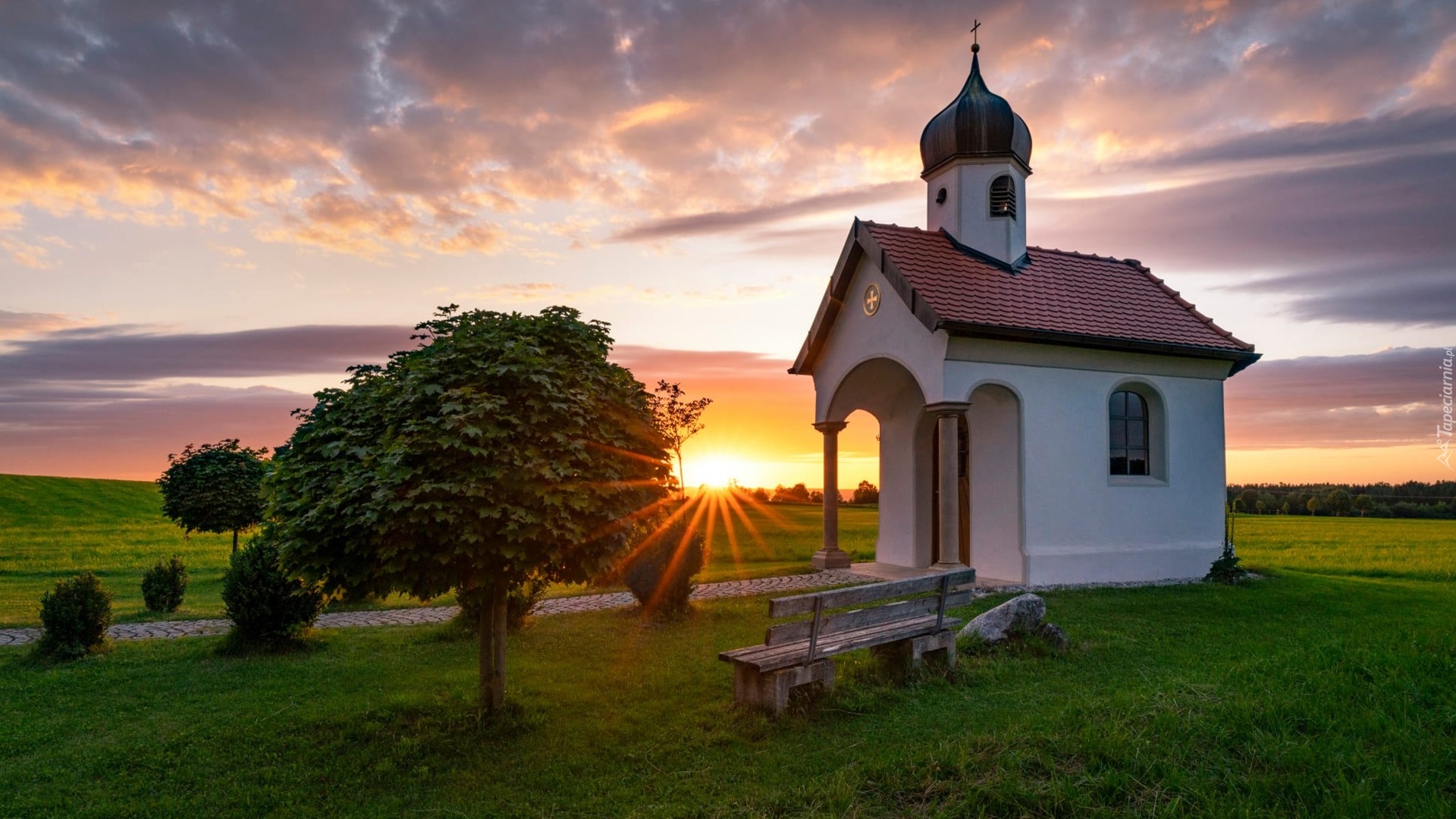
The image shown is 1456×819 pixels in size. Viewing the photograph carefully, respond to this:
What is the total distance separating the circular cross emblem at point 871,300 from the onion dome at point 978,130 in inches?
155

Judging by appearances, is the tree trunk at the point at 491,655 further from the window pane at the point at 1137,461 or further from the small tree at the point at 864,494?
the small tree at the point at 864,494

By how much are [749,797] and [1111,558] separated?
12.0 metres

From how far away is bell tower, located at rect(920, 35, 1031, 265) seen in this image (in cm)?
1669

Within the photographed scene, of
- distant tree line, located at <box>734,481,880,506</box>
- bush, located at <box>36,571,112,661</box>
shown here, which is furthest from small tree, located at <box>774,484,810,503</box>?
bush, located at <box>36,571,112,661</box>

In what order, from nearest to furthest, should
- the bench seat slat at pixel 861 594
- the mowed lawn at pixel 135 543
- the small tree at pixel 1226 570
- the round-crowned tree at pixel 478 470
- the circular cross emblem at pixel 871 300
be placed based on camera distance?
1. the round-crowned tree at pixel 478 470
2. the bench seat slat at pixel 861 594
3. the small tree at pixel 1226 570
4. the circular cross emblem at pixel 871 300
5. the mowed lawn at pixel 135 543

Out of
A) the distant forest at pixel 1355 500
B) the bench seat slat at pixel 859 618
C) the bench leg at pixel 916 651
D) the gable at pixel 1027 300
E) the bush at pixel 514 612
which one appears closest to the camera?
the bench seat slat at pixel 859 618

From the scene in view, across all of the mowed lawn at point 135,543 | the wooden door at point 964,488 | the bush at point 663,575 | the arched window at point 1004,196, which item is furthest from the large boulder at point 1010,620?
the arched window at point 1004,196

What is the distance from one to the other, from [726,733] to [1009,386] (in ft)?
32.6

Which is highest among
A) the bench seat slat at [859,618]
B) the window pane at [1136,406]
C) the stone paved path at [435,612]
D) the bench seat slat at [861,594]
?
the window pane at [1136,406]

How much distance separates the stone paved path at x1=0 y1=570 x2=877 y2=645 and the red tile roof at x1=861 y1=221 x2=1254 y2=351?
5480 millimetres

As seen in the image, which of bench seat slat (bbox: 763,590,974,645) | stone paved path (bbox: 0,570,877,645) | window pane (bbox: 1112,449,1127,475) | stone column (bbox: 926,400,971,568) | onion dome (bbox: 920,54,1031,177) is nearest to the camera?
bench seat slat (bbox: 763,590,974,645)

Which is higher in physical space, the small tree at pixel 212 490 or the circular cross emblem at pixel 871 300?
the circular cross emblem at pixel 871 300

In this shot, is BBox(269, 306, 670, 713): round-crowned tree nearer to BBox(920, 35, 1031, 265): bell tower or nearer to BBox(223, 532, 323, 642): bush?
BBox(223, 532, 323, 642): bush

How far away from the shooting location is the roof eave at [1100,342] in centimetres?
1360
